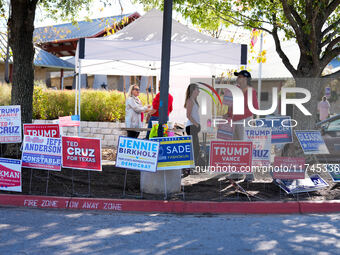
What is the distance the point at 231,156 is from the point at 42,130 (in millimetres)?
3418

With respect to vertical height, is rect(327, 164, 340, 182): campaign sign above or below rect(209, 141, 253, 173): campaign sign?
below

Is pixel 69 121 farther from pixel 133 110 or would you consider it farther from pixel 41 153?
pixel 41 153

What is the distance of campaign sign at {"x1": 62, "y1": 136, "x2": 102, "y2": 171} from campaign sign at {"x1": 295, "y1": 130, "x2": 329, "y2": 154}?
381 centimetres

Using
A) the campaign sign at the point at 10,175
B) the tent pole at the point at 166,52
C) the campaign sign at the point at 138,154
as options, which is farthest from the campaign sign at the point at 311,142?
the campaign sign at the point at 10,175

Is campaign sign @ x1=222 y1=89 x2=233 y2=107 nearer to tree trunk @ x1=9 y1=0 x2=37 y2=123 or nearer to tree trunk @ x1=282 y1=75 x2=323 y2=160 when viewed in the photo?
tree trunk @ x1=282 y1=75 x2=323 y2=160

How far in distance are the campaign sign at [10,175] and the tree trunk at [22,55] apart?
1.79 meters

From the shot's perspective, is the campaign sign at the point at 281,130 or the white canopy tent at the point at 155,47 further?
the white canopy tent at the point at 155,47

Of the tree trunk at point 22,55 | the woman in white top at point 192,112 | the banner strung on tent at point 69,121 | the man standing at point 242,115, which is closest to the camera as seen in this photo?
the tree trunk at point 22,55

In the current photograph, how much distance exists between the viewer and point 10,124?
7.97 metres

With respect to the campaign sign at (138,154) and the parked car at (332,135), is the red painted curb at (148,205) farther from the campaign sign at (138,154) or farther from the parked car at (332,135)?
the parked car at (332,135)

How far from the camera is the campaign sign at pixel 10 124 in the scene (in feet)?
26.0

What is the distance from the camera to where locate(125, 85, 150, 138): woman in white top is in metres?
11.2

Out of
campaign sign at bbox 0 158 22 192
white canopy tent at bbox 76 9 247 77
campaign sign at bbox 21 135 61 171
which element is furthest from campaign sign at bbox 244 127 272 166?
campaign sign at bbox 0 158 22 192

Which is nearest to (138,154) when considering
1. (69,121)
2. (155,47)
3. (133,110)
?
(155,47)
